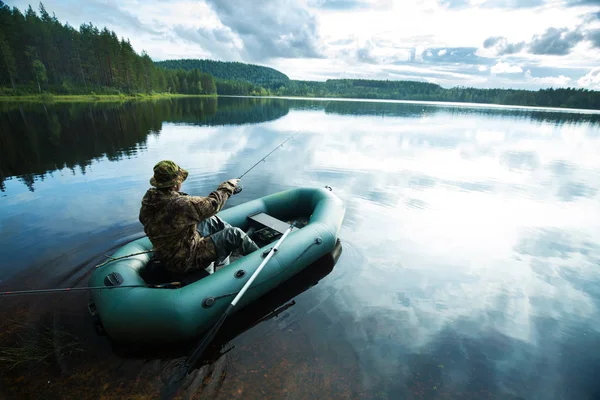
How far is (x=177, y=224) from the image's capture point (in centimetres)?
351

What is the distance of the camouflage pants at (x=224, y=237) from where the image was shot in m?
4.21

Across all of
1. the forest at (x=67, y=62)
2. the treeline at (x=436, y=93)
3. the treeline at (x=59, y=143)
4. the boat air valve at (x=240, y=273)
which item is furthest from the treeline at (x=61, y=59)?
the treeline at (x=436, y=93)

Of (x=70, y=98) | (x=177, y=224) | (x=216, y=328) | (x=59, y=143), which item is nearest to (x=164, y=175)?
(x=177, y=224)

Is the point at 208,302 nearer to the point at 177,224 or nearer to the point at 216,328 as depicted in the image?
the point at 216,328

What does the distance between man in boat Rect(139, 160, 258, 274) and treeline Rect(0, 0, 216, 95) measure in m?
48.2

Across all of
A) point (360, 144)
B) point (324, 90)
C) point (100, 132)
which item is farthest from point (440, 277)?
point (324, 90)

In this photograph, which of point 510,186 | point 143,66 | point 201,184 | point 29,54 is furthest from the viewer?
point 143,66

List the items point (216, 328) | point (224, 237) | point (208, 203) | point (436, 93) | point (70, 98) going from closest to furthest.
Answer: point (216, 328) < point (208, 203) < point (224, 237) < point (70, 98) < point (436, 93)

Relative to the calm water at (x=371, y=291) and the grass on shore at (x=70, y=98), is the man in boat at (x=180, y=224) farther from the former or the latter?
the grass on shore at (x=70, y=98)

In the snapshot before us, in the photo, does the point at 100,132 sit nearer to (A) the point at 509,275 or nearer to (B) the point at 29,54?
(A) the point at 509,275

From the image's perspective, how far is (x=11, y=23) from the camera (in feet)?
128

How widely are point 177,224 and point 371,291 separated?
344cm

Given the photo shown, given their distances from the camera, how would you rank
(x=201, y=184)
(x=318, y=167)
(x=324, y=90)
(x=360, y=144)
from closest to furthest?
(x=201, y=184) < (x=318, y=167) < (x=360, y=144) < (x=324, y=90)

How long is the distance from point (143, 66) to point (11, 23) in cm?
1905
